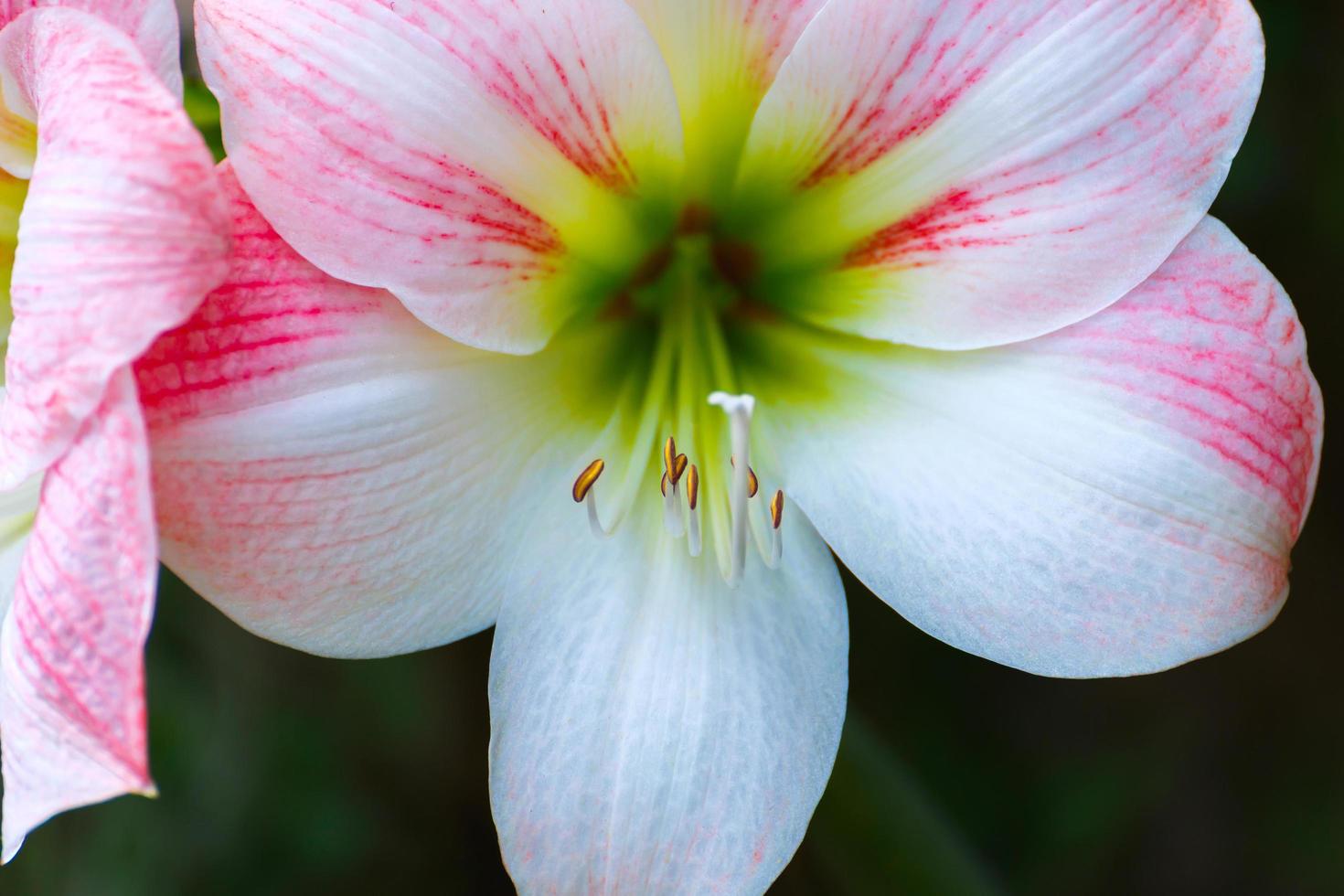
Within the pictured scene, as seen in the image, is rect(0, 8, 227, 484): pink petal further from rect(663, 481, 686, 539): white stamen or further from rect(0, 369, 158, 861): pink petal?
rect(663, 481, 686, 539): white stamen

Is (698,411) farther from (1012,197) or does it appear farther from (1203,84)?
(1203,84)

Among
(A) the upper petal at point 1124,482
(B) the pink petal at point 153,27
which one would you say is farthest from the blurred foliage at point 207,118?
(A) the upper petal at point 1124,482

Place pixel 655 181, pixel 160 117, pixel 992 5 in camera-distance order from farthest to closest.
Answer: pixel 655 181 < pixel 992 5 < pixel 160 117

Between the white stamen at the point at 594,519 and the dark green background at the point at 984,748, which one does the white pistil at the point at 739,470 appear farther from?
the dark green background at the point at 984,748

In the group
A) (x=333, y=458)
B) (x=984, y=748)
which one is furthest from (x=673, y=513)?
(x=984, y=748)

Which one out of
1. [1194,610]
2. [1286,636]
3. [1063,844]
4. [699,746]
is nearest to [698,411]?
[699,746]

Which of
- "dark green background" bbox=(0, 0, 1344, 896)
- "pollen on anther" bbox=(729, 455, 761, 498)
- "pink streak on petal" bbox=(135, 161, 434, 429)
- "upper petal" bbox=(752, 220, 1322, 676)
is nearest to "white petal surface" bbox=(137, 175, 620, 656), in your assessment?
"pink streak on petal" bbox=(135, 161, 434, 429)

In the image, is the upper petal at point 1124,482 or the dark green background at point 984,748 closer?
the upper petal at point 1124,482
